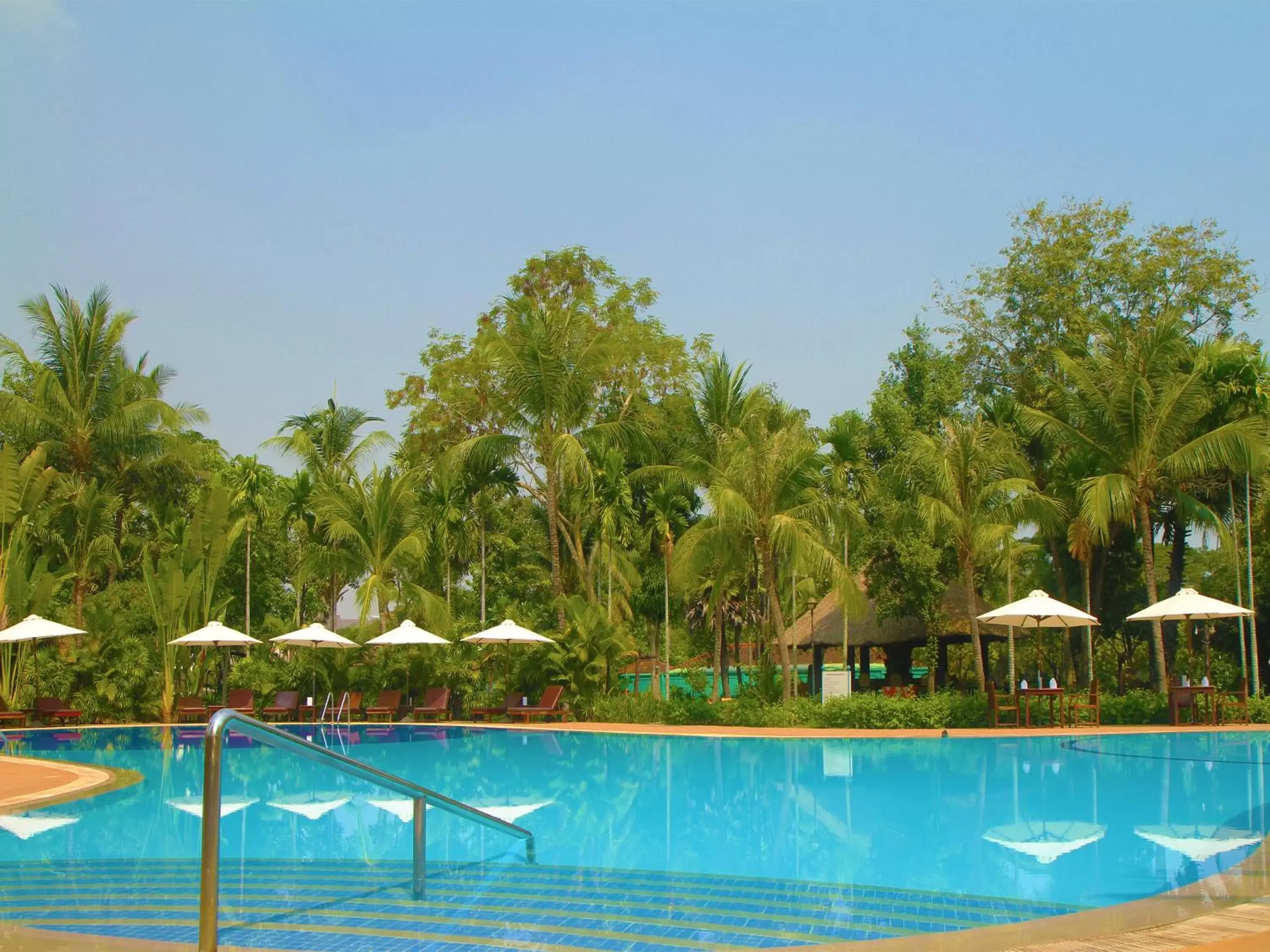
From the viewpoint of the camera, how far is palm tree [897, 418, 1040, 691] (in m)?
23.2

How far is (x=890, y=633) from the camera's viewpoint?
32.1 meters

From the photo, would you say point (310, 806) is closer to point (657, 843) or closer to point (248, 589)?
point (657, 843)

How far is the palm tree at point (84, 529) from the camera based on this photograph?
96.9 feet

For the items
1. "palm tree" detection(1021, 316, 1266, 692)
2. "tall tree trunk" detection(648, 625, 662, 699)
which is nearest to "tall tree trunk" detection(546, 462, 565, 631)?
"tall tree trunk" detection(648, 625, 662, 699)

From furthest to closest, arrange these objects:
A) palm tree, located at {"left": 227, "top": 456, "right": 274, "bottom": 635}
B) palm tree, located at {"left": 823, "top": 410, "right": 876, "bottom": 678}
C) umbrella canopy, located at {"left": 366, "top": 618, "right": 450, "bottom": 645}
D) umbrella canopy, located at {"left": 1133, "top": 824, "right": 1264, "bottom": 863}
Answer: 1. palm tree, located at {"left": 227, "top": 456, "right": 274, "bottom": 635}
2. palm tree, located at {"left": 823, "top": 410, "right": 876, "bottom": 678}
3. umbrella canopy, located at {"left": 366, "top": 618, "right": 450, "bottom": 645}
4. umbrella canopy, located at {"left": 1133, "top": 824, "right": 1264, "bottom": 863}

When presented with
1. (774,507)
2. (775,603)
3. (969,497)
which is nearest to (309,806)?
(775,603)

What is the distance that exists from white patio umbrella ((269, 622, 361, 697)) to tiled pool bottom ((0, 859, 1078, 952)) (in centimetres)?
1615

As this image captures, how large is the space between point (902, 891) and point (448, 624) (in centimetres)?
2022

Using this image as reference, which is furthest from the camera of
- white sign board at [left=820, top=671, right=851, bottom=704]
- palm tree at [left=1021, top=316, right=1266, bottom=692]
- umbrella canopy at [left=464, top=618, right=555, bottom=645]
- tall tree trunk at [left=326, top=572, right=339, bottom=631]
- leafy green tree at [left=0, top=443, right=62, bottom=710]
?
tall tree trunk at [left=326, top=572, right=339, bottom=631]

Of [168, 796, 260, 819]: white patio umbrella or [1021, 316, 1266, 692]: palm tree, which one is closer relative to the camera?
[168, 796, 260, 819]: white patio umbrella

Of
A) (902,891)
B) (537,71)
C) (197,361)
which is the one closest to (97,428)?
(197,361)

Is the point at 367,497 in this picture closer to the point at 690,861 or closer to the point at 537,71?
the point at 537,71

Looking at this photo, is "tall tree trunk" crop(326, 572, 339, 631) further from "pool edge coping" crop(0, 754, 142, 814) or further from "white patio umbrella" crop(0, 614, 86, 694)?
"pool edge coping" crop(0, 754, 142, 814)

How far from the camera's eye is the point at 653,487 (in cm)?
3562
